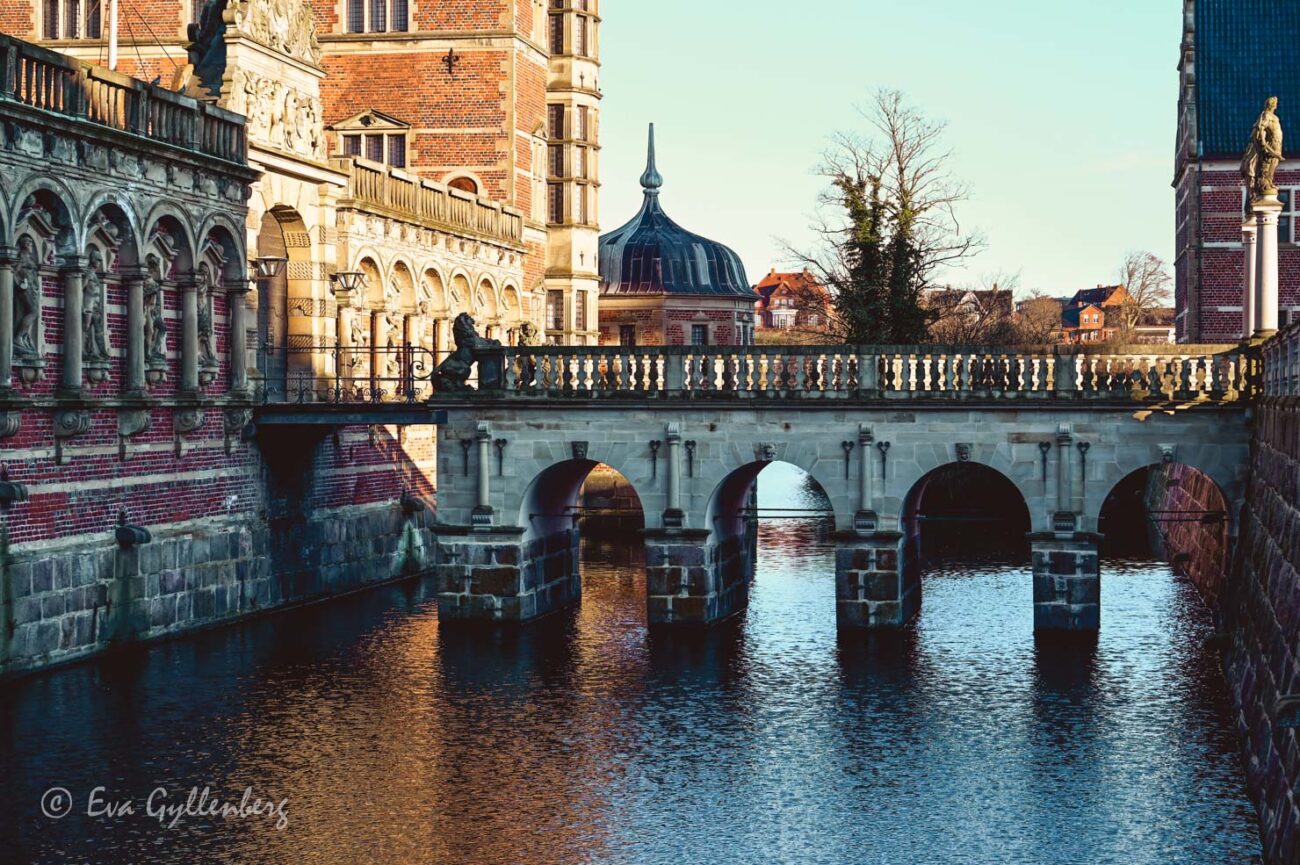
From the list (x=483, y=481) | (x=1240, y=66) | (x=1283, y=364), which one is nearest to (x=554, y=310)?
(x=1240, y=66)

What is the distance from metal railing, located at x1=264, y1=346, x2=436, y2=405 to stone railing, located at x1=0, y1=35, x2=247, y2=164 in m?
4.95

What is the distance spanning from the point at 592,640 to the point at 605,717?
6.22 m

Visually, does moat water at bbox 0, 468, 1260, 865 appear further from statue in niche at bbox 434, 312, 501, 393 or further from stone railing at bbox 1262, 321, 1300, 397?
stone railing at bbox 1262, 321, 1300, 397

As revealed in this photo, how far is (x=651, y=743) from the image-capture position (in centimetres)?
2452

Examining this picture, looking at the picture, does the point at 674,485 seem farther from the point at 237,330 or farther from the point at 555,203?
the point at 555,203

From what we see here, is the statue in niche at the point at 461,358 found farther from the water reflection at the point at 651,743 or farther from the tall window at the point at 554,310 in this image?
the tall window at the point at 554,310

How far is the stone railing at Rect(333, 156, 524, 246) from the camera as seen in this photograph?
134 feet

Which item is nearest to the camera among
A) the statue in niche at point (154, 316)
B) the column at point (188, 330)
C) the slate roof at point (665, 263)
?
the statue in niche at point (154, 316)

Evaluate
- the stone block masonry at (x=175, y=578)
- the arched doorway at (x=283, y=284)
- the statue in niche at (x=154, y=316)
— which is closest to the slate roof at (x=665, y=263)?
the stone block masonry at (x=175, y=578)

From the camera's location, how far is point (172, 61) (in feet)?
160

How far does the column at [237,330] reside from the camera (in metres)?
35.2

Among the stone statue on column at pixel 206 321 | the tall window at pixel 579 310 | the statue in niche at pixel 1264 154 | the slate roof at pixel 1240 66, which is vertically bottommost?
the stone statue on column at pixel 206 321

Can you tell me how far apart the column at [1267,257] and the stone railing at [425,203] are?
56.1 ft

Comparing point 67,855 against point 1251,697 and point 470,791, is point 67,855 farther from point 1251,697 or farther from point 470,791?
point 1251,697
